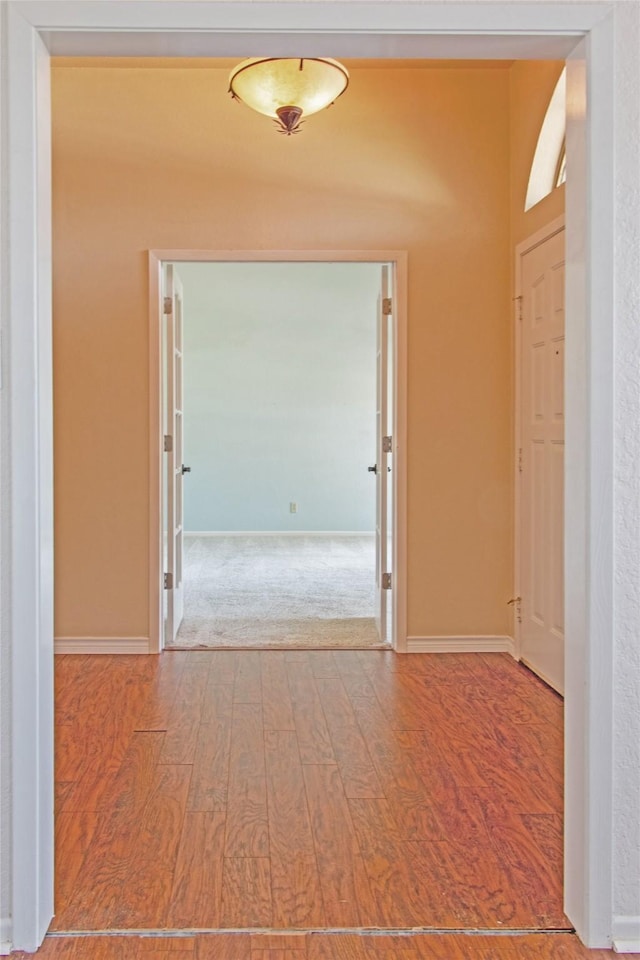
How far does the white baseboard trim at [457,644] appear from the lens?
4324 millimetres

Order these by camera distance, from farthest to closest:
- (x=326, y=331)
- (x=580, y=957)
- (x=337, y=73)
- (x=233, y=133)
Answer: (x=326, y=331) < (x=233, y=133) < (x=337, y=73) < (x=580, y=957)

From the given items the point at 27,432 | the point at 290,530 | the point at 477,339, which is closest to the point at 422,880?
the point at 27,432

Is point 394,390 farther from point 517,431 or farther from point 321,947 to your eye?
point 321,947

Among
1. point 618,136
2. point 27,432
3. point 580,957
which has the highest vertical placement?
point 618,136

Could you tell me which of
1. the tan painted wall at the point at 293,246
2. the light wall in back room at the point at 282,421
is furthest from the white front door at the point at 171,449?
the light wall in back room at the point at 282,421

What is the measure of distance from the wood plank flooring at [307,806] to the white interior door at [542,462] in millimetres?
232

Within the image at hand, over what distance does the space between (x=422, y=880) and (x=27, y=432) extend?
1.44m

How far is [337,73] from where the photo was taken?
3.31m

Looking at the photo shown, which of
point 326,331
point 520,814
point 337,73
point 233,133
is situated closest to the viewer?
point 520,814

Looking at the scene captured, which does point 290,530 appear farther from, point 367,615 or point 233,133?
point 233,133

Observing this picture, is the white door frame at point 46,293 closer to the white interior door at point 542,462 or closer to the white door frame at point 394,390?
the white interior door at point 542,462

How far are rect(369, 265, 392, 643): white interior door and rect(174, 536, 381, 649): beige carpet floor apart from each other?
30cm

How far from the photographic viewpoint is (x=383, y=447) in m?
4.44

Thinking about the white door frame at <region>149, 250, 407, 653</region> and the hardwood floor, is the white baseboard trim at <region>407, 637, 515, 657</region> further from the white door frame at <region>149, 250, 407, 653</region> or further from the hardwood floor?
the hardwood floor
